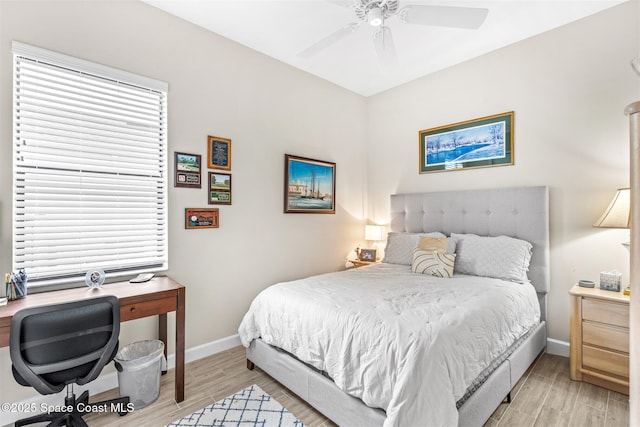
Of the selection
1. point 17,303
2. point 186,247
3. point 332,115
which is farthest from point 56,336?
point 332,115

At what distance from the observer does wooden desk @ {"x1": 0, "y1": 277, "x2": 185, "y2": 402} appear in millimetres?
1969

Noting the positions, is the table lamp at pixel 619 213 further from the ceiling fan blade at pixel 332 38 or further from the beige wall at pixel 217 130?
the beige wall at pixel 217 130

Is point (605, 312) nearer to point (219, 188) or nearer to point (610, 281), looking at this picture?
point (610, 281)

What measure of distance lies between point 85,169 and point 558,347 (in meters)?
4.16

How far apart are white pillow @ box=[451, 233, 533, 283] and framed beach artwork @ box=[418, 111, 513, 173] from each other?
0.85 meters

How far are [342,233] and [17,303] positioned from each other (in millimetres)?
3127

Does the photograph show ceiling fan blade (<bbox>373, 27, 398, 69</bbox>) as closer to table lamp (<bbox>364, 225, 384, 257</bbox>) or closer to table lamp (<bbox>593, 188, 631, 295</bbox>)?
table lamp (<bbox>593, 188, 631, 295</bbox>)

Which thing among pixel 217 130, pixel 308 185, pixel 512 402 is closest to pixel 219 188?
pixel 217 130

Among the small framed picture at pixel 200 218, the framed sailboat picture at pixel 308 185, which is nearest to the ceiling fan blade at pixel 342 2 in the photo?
the framed sailboat picture at pixel 308 185

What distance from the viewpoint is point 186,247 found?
2750 mm

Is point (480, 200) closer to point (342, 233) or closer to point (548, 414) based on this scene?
point (342, 233)

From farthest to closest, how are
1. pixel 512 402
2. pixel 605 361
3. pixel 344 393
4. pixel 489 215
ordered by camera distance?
pixel 489 215
pixel 605 361
pixel 512 402
pixel 344 393

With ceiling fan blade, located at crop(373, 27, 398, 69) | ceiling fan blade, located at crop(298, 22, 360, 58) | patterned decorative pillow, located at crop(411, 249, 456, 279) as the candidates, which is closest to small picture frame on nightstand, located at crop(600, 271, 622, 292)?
patterned decorative pillow, located at crop(411, 249, 456, 279)

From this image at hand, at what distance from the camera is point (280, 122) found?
11.3 feet
